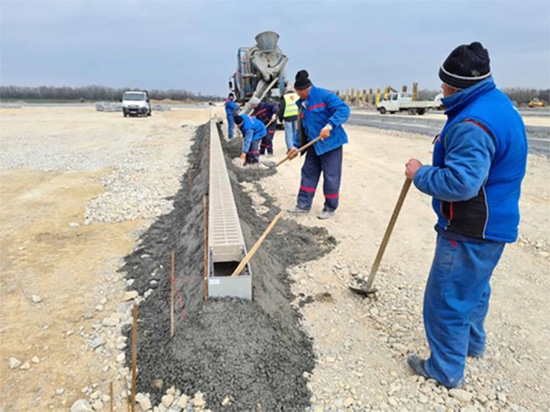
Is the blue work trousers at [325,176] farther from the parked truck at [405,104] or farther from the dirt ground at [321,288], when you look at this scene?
the parked truck at [405,104]

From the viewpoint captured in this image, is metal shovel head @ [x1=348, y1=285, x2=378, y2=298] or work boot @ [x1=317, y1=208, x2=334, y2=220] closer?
metal shovel head @ [x1=348, y1=285, x2=378, y2=298]

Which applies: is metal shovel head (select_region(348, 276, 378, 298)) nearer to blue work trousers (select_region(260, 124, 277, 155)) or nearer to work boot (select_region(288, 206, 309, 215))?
work boot (select_region(288, 206, 309, 215))

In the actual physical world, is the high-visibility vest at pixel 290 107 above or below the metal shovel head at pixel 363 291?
above

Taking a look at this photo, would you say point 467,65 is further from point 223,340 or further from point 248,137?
point 248,137

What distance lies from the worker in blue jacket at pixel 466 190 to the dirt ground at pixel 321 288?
47cm

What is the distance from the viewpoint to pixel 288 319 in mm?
2857

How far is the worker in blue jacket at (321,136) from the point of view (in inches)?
188

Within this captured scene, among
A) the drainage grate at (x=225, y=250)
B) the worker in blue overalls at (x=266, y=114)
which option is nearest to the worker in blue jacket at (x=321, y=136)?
the drainage grate at (x=225, y=250)

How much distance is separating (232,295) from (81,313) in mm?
1392

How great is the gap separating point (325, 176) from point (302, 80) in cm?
121

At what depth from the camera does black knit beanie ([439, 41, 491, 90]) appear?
1.89m

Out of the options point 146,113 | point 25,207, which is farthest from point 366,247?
point 146,113

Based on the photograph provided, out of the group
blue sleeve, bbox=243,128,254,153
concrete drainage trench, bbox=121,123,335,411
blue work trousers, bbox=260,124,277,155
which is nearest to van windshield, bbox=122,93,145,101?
blue work trousers, bbox=260,124,277,155

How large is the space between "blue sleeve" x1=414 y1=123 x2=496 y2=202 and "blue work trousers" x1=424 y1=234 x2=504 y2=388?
0.32 metres
